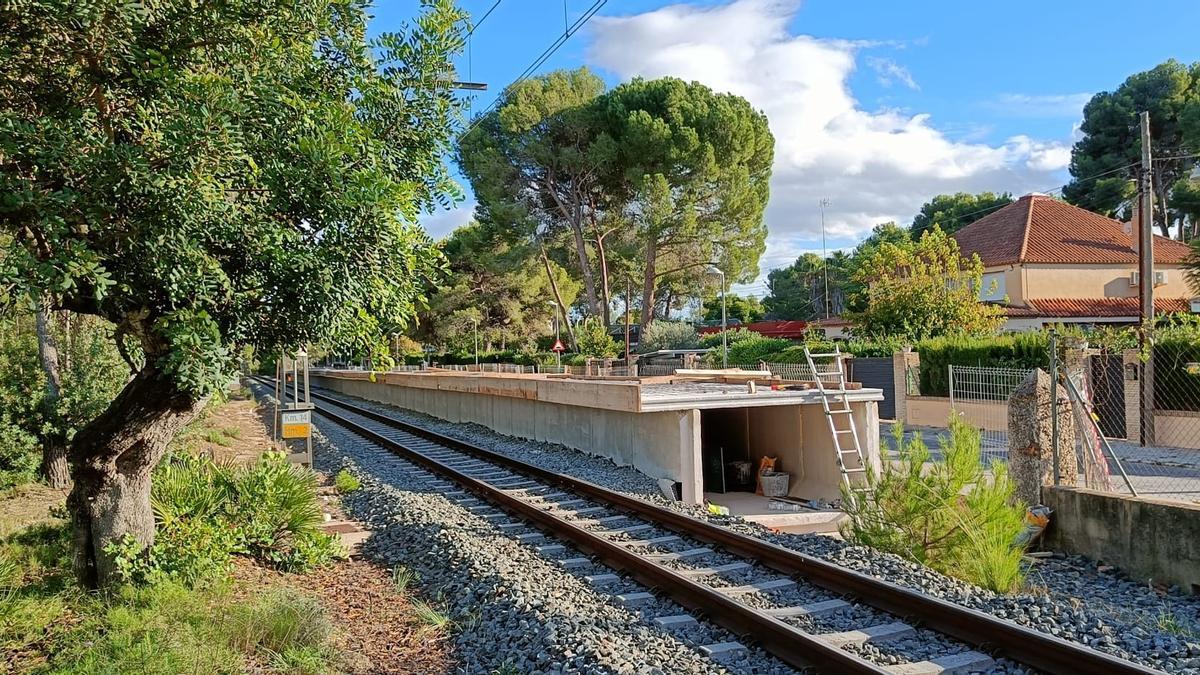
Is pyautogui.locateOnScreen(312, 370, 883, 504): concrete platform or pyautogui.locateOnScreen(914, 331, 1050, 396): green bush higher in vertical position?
pyautogui.locateOnScreen(914, 331, 1050, 396): green bush

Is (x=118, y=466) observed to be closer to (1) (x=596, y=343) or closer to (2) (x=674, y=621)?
(2) (x=674, y=621)

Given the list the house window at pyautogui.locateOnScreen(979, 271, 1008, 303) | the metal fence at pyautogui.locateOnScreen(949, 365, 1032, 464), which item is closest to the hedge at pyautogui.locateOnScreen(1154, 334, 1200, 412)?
the metal fence at pyautogui.locateOnScreen(949, 365, 1032, 464)

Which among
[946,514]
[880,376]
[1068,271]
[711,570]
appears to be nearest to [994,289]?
[1068,271]

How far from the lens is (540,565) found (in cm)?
741

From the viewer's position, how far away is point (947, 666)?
4840 millimetres

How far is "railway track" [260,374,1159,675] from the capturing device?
480cm

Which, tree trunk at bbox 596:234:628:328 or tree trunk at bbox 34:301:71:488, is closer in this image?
tree trunk at bbox 34:301:71:488

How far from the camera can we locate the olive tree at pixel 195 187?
4965 millimetres

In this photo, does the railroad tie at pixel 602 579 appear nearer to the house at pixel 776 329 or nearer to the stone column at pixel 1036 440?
the stone column at pixel 1036 440

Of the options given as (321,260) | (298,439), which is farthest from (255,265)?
(298,439)

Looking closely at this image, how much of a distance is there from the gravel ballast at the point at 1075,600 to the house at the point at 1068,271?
30.4 meters

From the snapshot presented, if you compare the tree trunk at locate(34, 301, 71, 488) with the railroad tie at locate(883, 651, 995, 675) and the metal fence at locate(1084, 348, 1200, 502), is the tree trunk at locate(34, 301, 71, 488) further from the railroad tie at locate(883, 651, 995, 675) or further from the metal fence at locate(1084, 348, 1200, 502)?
the metal fence at locate(1084, 348, 1200, 502)

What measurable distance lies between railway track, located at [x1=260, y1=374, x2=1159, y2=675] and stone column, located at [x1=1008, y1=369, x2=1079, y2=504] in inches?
161

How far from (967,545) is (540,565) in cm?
414
